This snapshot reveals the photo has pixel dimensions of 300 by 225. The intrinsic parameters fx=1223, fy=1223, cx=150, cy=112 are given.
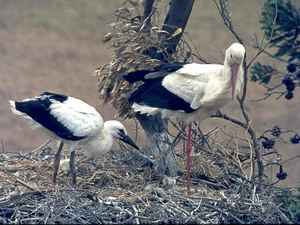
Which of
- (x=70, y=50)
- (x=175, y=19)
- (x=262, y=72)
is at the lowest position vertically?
(x=70, y=50)

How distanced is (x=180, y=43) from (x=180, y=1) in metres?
0.25

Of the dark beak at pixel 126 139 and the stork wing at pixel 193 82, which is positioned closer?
the stork wing at pixel 193 82

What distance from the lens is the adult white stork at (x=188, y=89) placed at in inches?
263

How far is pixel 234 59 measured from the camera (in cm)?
658

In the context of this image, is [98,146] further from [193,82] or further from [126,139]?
[193,82]

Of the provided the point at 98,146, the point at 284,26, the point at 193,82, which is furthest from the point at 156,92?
the point at 284,26

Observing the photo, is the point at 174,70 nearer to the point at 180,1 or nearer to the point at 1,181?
the point at 180,1

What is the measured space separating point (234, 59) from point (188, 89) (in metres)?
0.36

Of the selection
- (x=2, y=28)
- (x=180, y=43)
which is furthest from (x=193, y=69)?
(x=2, y=28)

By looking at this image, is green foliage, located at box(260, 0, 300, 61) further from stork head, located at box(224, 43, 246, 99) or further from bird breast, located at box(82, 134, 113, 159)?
bird breast, located at box(82, 134, 113, 159)

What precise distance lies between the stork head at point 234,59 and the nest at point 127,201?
621 millimetres

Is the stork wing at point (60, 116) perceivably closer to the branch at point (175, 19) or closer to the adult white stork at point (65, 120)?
the adult white stork at point (65, 120)

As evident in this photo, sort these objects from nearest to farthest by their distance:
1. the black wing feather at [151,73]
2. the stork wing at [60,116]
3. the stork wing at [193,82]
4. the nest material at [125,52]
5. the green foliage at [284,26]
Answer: the green foliage at [284,26] → the stork wing at [193,82] → the black wing feather at [151,73] → the stork wing at [60,116] → the nest material at [125,52]

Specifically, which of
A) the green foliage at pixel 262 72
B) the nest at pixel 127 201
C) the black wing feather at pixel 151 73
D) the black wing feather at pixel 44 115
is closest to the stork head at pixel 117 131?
the nest at pixel 127 201
